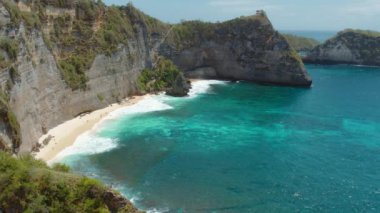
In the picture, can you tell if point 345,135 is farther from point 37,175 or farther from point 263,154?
point 37,175

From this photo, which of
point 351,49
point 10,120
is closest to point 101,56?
point 10,120

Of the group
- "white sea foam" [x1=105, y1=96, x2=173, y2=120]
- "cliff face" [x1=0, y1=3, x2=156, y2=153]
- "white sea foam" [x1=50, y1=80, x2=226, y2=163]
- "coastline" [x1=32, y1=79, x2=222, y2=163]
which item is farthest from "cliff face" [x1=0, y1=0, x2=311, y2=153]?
"white sea foam" [x1=50, y1=80, x2=226, y2=163]

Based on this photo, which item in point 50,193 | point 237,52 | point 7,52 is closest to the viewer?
point 50,193

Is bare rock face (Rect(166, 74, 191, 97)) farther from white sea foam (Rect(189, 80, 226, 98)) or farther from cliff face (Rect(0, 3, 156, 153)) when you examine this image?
cliff face (Rect(0, 3, 156, 153))

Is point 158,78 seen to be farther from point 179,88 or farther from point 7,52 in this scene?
point 7,52

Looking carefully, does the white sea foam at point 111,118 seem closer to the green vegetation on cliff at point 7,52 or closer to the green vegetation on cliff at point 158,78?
the green vegetation on cliff at point 158,78

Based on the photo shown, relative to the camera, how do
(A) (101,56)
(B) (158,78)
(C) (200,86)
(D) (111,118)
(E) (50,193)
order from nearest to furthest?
(E) (50,193), (D) (111,118), (A) (101,56), (B) (158,78), (C) (200,86)

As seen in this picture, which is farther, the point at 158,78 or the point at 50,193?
the point at 158,78
